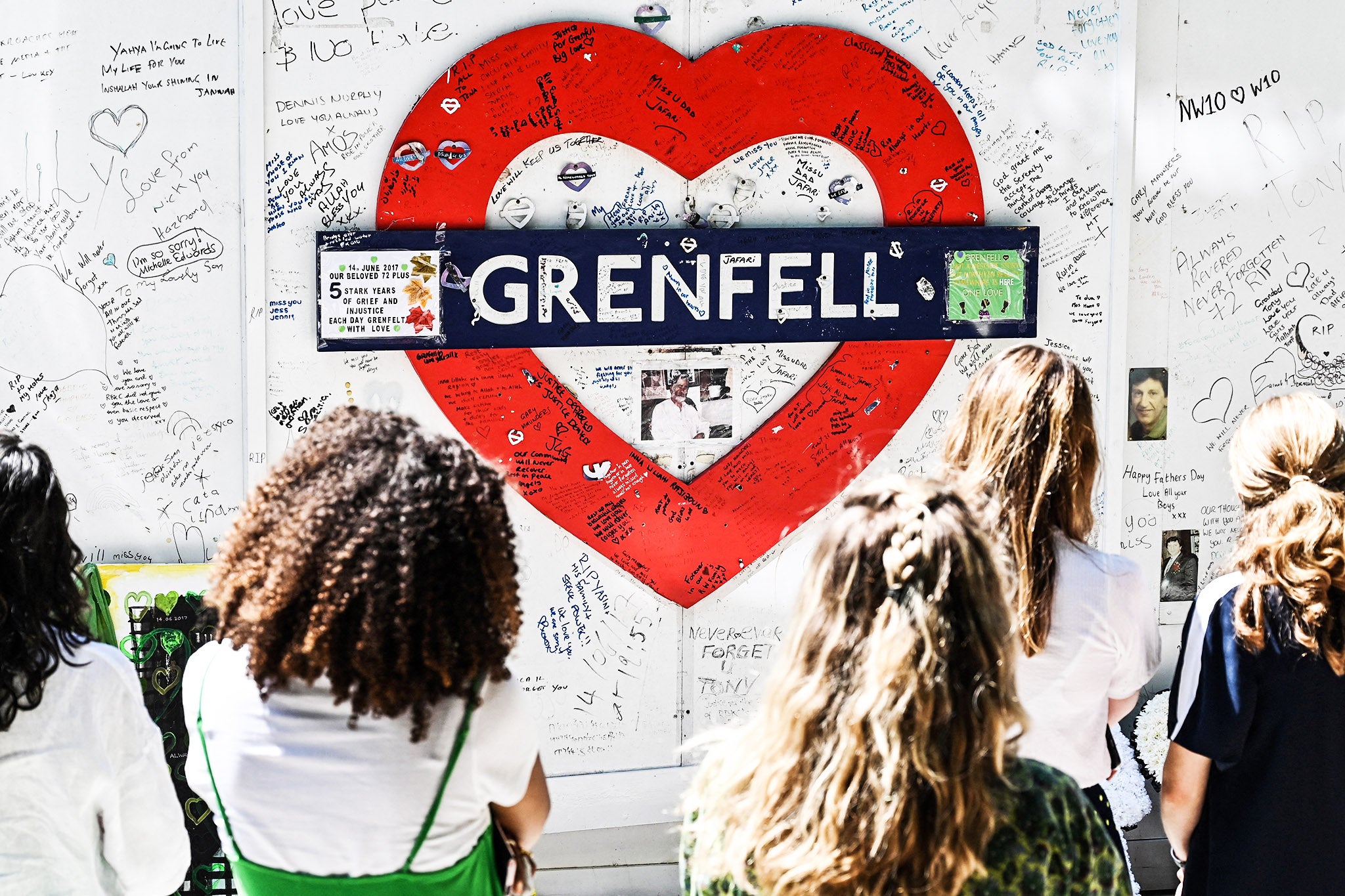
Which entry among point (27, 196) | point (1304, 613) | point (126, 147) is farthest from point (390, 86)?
point (1304, 613)

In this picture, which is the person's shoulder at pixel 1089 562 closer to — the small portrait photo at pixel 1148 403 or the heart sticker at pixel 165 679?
the small portrait photo at pixel 1148 403

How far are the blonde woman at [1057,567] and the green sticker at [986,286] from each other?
5.45 feet

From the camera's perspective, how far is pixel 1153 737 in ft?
14.8

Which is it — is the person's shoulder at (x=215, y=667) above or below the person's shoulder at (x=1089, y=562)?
below

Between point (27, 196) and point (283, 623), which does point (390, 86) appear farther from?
point (283, 623)

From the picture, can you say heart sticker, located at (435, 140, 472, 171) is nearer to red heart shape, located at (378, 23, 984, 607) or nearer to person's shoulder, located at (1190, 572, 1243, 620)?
red heart shape, located at (378, 23, 984, 607)

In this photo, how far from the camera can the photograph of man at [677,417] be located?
4.21 metres

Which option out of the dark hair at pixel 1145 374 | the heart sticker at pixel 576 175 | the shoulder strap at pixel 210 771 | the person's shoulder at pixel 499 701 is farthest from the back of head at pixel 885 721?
the dark hair at pixel 1145 374

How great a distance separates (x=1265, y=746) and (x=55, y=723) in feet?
6.92

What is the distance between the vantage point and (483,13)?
13.0ft

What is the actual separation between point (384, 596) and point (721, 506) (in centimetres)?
245

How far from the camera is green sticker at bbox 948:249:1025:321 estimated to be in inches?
169

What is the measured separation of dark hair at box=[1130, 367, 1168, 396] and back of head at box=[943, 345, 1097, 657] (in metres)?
2.04

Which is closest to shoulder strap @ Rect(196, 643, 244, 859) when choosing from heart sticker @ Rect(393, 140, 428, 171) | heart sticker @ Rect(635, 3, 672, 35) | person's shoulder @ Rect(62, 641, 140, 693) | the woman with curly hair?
the woman with curly hair
